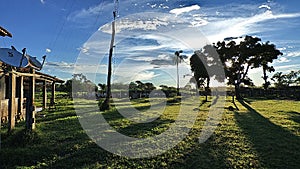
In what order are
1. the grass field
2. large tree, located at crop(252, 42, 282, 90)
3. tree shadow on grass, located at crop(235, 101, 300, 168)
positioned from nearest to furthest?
the grass field → tree shadow on grass, located at crop(235, 101, 300, 168) → large tree, located at crop(252, 42, 282, 90)

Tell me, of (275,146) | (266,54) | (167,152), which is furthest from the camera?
(266,54)

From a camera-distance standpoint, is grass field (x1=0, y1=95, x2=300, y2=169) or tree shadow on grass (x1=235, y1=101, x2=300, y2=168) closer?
grass field (x1=0, y1=95, x2=300, y2=169)

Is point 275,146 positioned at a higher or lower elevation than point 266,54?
lower

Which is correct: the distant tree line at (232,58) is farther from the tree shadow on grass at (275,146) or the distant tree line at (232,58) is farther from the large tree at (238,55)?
the tree shadow on grass at (275,146)

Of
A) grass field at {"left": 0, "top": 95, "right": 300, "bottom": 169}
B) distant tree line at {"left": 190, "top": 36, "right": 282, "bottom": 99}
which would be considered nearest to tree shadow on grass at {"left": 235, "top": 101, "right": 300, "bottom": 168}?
grass field at {"left": 0, "top": 95, "right": 300, "bottom": 169}

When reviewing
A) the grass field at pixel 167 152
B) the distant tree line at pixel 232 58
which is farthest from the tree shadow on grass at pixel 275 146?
the distant tree line at pixel 232 58

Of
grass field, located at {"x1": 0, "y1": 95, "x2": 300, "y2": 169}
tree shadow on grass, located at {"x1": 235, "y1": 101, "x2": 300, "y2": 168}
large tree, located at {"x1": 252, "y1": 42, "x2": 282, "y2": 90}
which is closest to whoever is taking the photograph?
grass field, located at {"x1": 0, "y1": 95, "x2": 300, "y2": 169}

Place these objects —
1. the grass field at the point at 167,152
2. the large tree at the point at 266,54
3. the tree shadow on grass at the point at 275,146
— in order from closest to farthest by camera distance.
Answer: the grass field at the point at 167,152
the tree shadow on grass at the point at 275,146
the large tree at the point at 266,54

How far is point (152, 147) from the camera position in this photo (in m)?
5.98

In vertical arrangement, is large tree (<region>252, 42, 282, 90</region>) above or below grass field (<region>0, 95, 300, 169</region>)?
above

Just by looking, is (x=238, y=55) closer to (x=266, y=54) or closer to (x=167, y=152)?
(x=266, y=54)

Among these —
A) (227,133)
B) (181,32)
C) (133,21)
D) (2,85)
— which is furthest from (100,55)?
(227,133)

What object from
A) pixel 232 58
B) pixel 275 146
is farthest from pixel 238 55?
pixel 275 146

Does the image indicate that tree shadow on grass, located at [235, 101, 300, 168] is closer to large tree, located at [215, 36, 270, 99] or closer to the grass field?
the grass field
